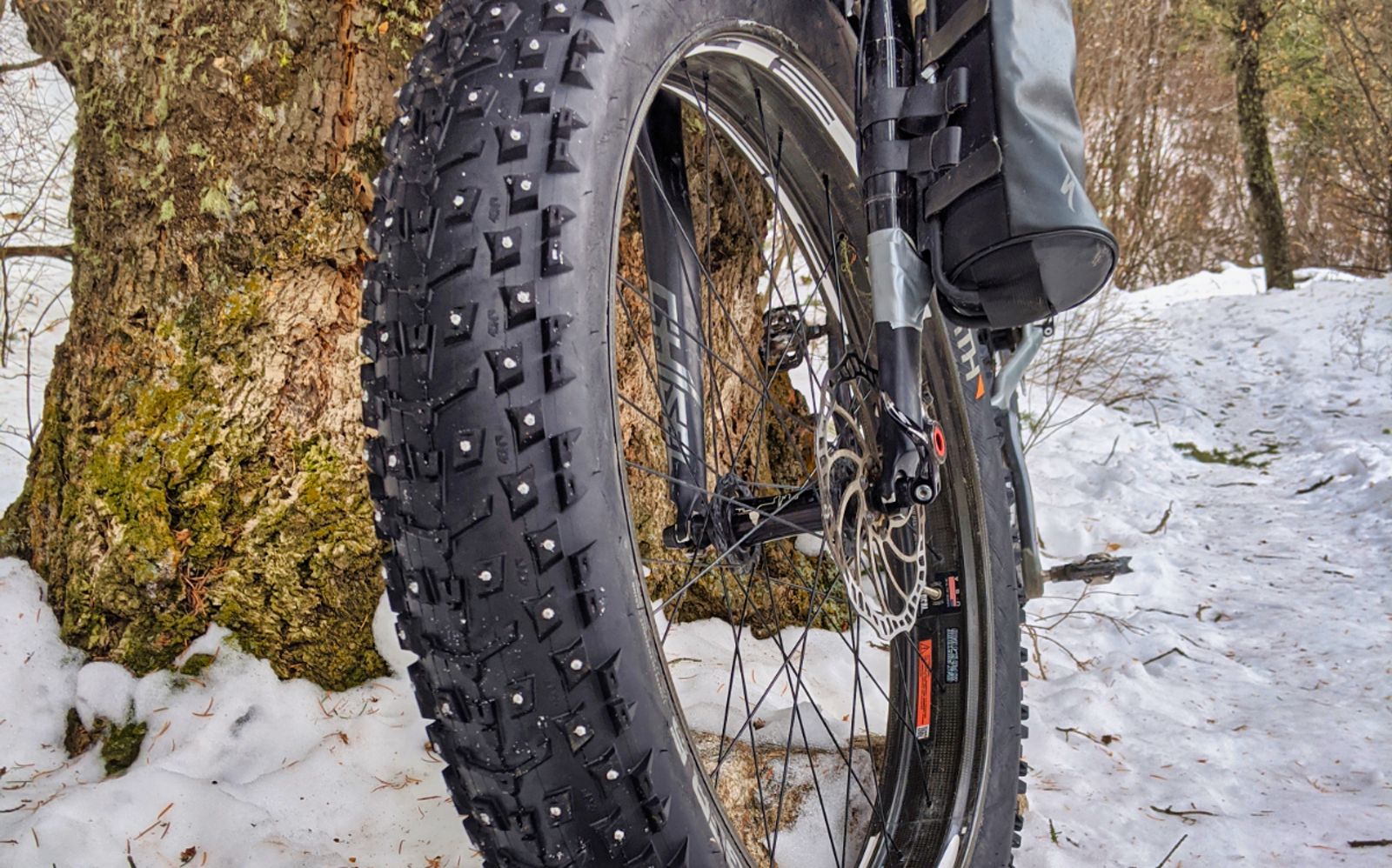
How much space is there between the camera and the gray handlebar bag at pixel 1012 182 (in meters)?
0.98

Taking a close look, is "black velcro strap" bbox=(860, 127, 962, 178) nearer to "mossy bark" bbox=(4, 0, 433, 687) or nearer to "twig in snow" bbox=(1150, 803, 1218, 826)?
"mossy bark" bbox=(4, 0, 433, 687)

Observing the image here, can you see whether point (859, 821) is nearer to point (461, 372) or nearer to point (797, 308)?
point (797, 308)

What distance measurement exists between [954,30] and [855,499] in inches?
22.2

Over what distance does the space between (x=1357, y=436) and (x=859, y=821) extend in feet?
13.8

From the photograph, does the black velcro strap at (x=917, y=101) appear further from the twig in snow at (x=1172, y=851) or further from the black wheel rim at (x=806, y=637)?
the twig in snow at (x=1172, y=851)

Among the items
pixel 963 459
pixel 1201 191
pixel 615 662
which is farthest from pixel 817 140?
pixel 1201 191

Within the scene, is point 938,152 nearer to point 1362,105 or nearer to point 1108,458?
point 1108,458

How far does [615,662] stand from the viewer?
75 cm

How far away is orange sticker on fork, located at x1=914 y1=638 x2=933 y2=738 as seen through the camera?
147 cm

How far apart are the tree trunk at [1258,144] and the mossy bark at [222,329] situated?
9.91 meters

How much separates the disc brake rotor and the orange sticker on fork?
0.17 m

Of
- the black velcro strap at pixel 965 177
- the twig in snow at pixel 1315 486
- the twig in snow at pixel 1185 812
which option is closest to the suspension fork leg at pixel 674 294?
the black velcro strap at pixel 965 177

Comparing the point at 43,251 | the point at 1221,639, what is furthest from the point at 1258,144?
the point at 43,251

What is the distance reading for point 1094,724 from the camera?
6.70 feet
